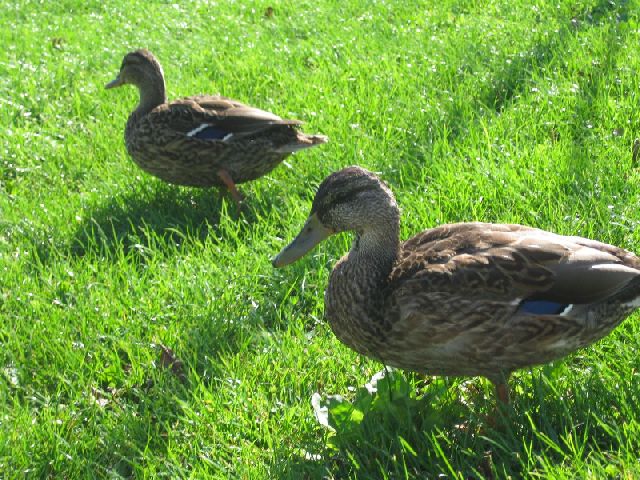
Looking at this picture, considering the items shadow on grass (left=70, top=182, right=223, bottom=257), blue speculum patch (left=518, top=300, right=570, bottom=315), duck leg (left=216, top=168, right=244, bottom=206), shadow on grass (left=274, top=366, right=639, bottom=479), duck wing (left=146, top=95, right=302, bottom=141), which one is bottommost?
shadow on grass (left=274, top=366, right=639, bottom=479)

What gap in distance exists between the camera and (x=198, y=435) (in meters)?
3.33

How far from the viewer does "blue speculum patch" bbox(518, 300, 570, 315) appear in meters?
3.11

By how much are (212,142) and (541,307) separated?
114 inches

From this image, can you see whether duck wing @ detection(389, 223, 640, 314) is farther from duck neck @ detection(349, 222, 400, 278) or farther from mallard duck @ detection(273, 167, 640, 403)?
duck neck @ detection(349, 222, 400, 278)

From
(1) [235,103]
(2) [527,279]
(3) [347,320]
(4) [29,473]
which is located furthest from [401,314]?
(1) [235,103]

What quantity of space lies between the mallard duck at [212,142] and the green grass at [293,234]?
0.19m

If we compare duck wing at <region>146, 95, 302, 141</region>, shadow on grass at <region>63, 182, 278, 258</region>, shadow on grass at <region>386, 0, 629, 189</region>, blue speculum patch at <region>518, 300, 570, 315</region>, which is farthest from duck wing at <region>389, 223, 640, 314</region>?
duck wing at <region>146, 95, 302, 141</region>

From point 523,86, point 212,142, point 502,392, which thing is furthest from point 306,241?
point 523,86

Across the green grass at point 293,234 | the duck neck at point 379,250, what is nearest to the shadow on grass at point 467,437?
the green grass at point 293,234

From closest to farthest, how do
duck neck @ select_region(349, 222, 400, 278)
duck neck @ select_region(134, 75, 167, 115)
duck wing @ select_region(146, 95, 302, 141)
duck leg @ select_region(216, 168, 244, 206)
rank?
1. duck neck @ select_region(349, 222, 400, 278)
2. duck leg @ select_region(216, 168, 244, 206)
3. duck wing @ select_region(146, 95, 302, 141)
4. duck neck @ select_region(134, 75, 167, 115)

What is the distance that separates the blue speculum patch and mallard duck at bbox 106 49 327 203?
240 centimetres

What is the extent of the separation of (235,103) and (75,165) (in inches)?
50.1

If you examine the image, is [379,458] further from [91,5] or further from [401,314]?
[91,5]

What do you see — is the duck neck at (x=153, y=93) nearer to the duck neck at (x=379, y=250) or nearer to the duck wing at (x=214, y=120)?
the duck wing at (x=214, y=120)
